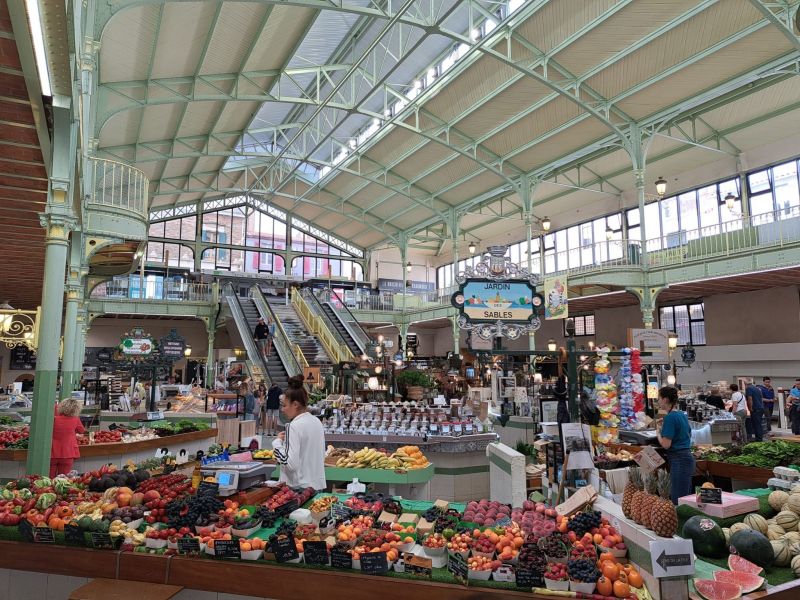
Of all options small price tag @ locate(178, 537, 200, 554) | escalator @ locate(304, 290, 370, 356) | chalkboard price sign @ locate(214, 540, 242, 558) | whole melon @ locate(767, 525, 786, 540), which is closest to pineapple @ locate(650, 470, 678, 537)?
whole melon @ locate(767, 525, 786, 540)

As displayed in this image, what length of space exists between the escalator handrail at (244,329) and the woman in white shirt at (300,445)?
551 inches

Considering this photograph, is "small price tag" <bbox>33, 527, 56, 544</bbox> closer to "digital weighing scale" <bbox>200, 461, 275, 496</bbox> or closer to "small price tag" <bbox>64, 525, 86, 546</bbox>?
"small price tag" <bbox>64, 525, 86, 546</bbox>

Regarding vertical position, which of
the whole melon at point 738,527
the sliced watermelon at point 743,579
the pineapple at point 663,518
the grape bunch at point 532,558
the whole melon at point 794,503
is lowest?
the sliced watermelon at point 743,579

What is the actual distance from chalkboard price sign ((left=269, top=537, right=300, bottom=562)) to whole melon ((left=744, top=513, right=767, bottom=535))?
113 inches

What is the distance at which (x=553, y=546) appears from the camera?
123 inches

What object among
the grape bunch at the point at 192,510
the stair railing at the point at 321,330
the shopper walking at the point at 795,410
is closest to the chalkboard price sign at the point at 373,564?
the grape bunch at the point at 192,510

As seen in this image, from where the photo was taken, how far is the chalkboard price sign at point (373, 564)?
3.02 m

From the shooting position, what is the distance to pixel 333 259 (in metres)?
35.2

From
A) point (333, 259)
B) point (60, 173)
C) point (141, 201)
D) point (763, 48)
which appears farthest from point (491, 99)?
point (333, 259)

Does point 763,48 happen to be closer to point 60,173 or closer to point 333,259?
point 60,173

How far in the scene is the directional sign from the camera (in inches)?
105

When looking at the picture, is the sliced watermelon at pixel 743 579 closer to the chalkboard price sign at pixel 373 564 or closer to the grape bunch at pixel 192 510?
the chalkboard price sign at pixel 373 564

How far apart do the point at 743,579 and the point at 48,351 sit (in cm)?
633

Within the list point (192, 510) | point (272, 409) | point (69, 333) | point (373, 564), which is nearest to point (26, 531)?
point (192, 510)
